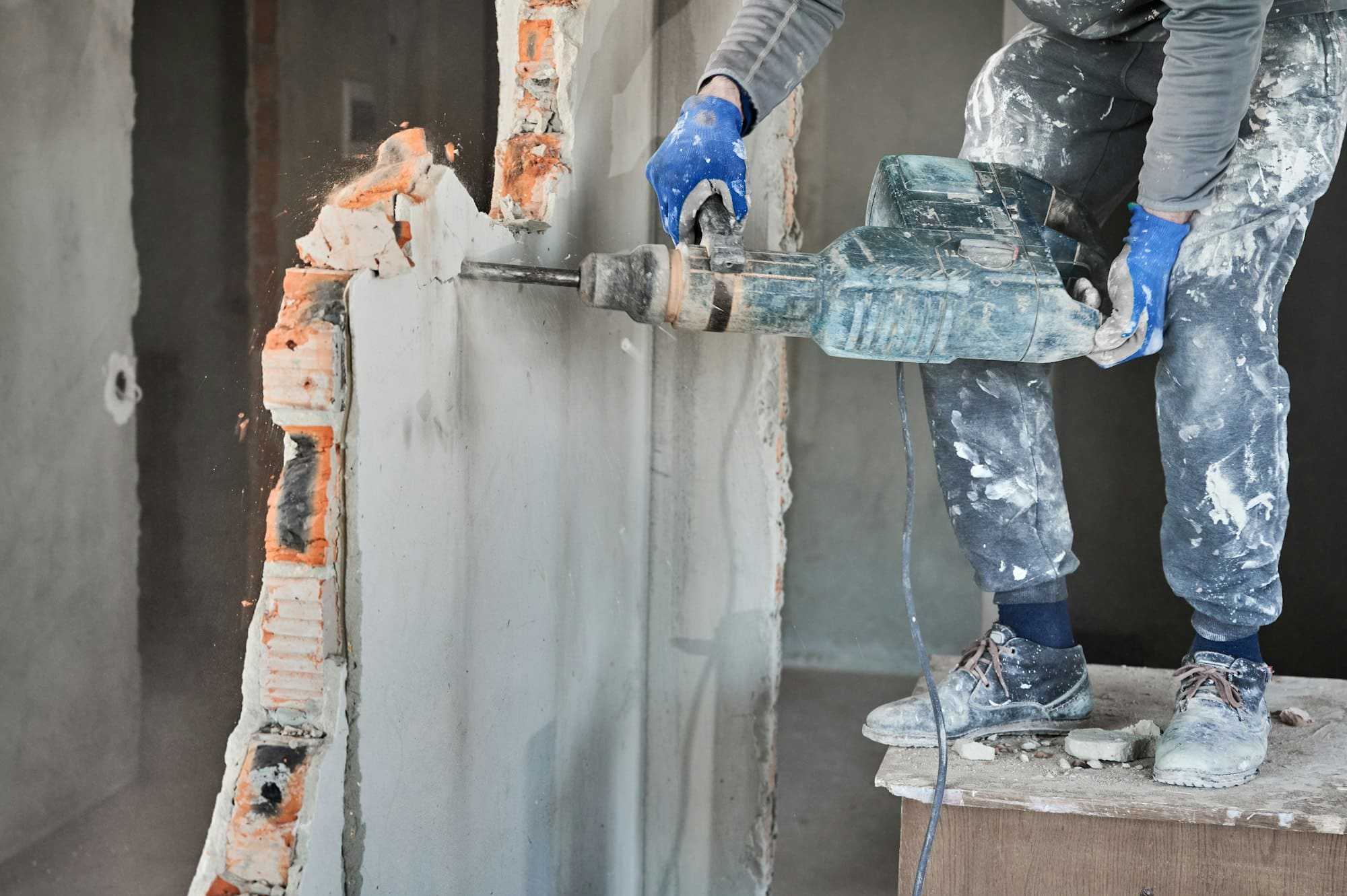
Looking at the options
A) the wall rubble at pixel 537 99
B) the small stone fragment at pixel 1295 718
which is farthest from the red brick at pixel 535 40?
the small stone fragment at pixel 1295 718

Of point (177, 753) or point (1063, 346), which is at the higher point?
point (1063, 346)

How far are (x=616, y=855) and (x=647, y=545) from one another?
0.66 metres

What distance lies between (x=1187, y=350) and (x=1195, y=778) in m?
0.58

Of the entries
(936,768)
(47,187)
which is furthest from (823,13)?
(47,187)

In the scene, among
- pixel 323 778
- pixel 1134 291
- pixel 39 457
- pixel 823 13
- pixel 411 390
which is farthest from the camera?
pixel 39 457

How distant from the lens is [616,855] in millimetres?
2229

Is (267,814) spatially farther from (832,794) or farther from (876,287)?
(832,794)

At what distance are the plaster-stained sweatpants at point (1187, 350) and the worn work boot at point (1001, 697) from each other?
9 centimetres

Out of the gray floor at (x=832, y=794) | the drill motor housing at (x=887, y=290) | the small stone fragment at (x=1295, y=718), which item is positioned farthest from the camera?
the gray floor at (x=832, y=794)

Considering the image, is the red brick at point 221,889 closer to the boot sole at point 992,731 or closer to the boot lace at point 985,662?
the boot sole at point 992,731

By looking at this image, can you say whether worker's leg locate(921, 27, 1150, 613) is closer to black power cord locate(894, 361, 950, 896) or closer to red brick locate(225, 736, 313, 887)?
black power cord locate(894, 361, 950, 896)

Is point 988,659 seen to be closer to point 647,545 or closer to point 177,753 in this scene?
point 647,545

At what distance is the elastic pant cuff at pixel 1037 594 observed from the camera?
5.56 feet

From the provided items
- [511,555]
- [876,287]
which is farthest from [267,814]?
[876,287]
